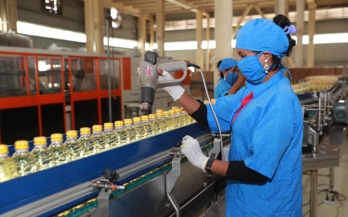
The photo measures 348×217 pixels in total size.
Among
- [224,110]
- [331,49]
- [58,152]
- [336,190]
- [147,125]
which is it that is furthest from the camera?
[331,49]

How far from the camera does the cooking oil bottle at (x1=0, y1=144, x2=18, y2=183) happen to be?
1.11 metres

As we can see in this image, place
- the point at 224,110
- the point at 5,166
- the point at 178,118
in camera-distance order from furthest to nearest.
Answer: the point at 178,118 < the point at 224,110 < the point at 5,166

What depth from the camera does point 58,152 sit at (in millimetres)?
1374

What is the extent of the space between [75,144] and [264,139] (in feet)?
2.88

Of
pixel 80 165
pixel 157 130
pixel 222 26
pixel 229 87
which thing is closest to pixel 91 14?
pixel 222 26

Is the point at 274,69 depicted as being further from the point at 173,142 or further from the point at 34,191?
the point at 34,191

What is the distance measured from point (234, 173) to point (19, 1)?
44.6 feet

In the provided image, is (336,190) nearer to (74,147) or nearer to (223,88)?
(223,88)

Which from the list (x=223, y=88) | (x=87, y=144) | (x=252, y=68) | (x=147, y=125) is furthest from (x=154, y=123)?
(x=223, y=88)

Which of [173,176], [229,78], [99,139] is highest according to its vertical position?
[229,78]

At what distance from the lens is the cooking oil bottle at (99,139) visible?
152 centimetres

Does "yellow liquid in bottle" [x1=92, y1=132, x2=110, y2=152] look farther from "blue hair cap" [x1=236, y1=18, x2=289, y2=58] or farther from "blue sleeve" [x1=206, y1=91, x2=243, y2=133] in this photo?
"blue hair cap" [x1=236, y1=18, x2=289, y2=58]

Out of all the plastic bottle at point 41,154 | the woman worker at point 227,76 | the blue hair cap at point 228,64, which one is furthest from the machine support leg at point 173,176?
the blue hair cap at point 228,64

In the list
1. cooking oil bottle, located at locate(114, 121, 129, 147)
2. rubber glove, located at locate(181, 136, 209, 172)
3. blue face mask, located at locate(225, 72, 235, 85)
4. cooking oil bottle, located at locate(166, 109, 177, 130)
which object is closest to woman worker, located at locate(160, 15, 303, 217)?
rubber glove, located at locate(181, 136, 209, 172)
